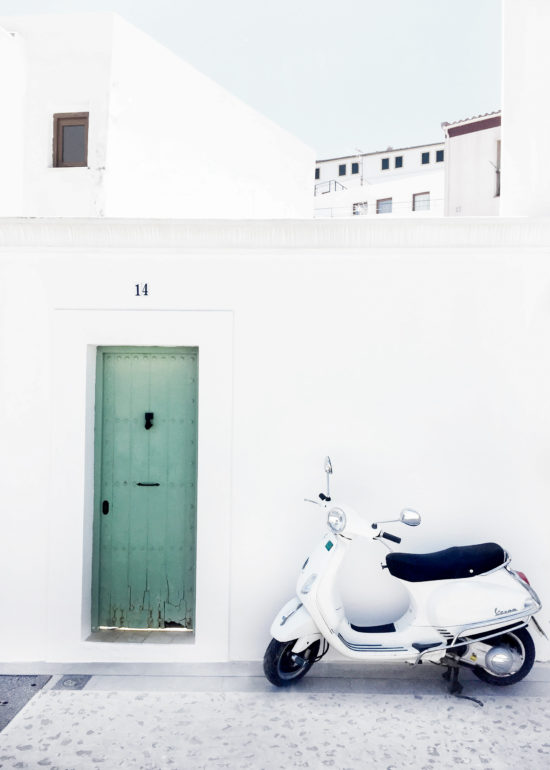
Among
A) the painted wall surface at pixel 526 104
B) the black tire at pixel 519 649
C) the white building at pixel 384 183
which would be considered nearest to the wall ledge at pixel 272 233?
the painted wall surface at pixel 526 104

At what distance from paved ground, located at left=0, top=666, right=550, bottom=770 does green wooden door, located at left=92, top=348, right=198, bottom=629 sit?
2.18 feet

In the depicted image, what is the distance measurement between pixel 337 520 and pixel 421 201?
79.6 ft

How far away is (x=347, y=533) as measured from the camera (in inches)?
160

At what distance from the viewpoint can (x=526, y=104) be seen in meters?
4.90

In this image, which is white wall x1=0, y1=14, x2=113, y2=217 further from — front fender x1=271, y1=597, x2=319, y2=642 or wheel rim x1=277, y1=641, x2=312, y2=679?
wheel rim x1=277, y1=641, x2=312, y2=679

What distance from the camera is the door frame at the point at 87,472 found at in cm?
461

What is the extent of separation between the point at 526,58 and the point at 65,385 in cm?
437

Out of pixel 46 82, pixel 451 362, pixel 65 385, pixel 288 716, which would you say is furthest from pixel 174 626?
pixel 46 82

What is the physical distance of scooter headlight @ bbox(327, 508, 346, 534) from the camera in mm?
4027

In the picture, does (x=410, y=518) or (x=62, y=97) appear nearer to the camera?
(x=410, y=518)

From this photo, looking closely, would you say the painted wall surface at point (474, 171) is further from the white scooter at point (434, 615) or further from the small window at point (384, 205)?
the white scooter at point (434, 615)

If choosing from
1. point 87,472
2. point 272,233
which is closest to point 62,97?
point 272,233

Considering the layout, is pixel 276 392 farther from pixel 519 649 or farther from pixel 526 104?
pixel 526 104

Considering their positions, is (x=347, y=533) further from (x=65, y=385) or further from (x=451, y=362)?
(x=65, y=385)
